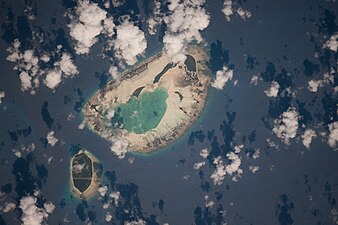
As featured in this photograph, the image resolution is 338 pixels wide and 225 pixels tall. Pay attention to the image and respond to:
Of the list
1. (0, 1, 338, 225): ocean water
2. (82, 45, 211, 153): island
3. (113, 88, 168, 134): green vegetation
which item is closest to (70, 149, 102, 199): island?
(0, 1, 338, 225): ocean water

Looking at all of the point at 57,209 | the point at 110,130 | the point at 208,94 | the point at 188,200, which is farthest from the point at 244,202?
the point at 57,209

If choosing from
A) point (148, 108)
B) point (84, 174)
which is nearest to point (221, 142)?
point (148, 108)

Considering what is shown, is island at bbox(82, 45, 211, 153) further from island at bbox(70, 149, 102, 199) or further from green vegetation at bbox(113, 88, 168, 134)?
island at bbox(70, 149, 102, 199)

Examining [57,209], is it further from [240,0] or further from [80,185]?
[240,0]

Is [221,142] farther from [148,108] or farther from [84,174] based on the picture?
[84,174]

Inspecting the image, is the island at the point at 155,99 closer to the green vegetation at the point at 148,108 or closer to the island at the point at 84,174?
the green vegetation at the point at 148,108

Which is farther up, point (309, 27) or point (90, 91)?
point (309, 27)

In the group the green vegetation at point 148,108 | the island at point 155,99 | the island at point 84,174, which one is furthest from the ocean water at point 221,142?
the green vegetation at point 148,108
